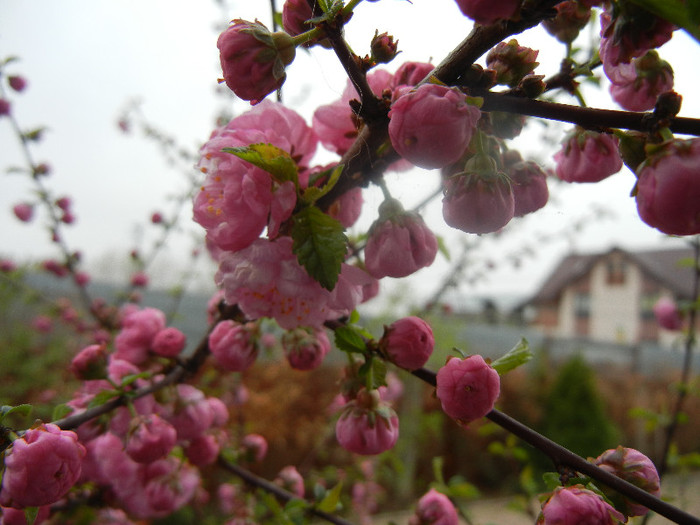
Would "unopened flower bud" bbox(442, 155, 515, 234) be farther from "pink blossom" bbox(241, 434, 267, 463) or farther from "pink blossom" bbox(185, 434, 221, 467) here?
"pink blossom" bbox(241, 434, 267, 463)

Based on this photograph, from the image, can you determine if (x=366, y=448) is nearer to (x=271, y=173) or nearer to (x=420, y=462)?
(x=271, y=173)

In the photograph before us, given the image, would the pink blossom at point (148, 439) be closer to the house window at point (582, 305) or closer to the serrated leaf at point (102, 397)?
the serrated leaf at point (102, 397)

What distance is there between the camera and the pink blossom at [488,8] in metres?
0.35

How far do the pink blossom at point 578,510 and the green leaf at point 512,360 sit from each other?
6.7 inches

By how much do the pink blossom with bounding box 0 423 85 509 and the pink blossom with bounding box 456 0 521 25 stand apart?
63cm

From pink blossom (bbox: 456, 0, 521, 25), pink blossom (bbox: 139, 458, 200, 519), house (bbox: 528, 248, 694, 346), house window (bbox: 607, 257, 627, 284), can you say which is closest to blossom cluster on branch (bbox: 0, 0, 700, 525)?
pink blossom (bbox: 456, 0, 521, 25)

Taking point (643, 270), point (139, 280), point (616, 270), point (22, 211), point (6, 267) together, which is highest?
point (643, 270)

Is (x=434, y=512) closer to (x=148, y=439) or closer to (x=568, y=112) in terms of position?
(x=148, y=439)

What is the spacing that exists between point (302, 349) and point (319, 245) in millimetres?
310

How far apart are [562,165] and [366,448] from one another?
19.9 inches

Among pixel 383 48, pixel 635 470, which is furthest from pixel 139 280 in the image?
pixel 635 470

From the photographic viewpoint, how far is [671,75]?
1.68 feet

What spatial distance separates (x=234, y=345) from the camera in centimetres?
73

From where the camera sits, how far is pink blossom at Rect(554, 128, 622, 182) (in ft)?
1.86
